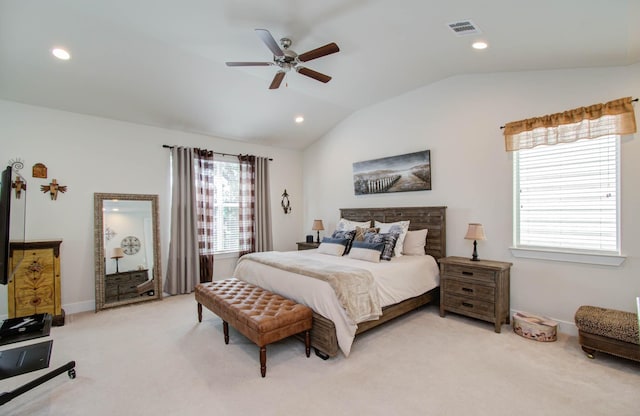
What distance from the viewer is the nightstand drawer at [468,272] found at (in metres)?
3.32

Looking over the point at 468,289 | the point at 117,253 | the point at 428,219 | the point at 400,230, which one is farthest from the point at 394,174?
the point at 117,253

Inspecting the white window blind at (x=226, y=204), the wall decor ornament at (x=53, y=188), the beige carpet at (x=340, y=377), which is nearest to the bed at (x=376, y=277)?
the beige carpet at (x=340, y=377)

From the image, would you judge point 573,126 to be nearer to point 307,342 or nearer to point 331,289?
point 331,289

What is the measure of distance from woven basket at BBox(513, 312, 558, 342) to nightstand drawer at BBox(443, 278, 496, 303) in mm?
344

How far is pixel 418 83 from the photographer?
4.29m

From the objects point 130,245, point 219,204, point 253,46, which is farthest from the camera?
point 219,204

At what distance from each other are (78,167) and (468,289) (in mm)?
5447

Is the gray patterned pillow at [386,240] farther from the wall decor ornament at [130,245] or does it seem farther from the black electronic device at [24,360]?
the wall decor ornament at [130,245]

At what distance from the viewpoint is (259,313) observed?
8.66ft

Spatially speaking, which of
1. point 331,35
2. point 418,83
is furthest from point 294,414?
point 418,83

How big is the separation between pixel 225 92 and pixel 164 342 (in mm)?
3336

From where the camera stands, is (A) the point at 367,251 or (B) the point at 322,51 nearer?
(B) the point at 322,51

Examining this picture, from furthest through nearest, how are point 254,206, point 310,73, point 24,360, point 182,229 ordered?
point 254,206
point 182,229
point 310,73
point 24,360

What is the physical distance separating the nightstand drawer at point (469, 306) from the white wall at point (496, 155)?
54 cm
